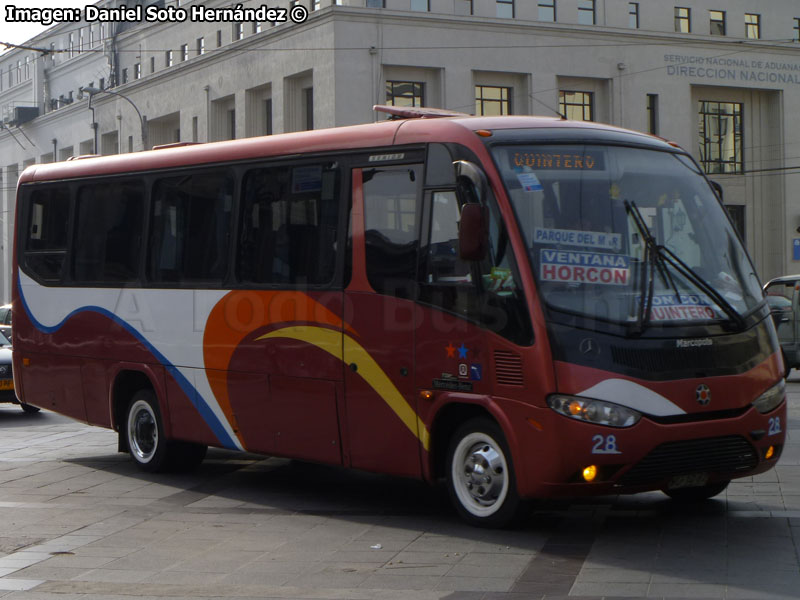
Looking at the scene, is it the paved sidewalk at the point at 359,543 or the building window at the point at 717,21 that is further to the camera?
the building window at the point at 717,21

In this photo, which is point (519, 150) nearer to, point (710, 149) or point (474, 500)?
point (474, 500)

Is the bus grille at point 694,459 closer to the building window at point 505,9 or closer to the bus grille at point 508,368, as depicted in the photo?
the bus grille at point 508,368

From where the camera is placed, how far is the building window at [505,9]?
49.1 m

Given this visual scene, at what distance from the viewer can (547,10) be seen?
5009cm

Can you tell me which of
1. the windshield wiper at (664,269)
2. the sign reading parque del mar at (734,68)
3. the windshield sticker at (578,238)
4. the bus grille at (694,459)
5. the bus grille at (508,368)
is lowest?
the bus grille at (694,459)

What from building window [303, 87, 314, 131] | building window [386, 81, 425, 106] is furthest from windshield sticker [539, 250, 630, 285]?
building window [303, 87, 314, 131]

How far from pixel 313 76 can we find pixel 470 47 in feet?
19.7

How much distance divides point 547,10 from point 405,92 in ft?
24.3

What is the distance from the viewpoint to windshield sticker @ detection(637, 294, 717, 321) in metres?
8.45

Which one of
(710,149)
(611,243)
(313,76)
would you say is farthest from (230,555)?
(710,149)

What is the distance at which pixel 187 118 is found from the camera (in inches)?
2203

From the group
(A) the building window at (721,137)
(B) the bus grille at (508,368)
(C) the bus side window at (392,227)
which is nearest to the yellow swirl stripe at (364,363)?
(C) the bus side window at (392,227)

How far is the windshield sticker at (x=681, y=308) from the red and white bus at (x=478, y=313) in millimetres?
17

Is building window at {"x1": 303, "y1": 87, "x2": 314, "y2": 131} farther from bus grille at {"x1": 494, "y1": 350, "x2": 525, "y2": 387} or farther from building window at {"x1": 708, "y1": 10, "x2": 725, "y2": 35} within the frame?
bus grille at {"x1": 494, "y1": 350, "x2": 525, "y2": 387}
